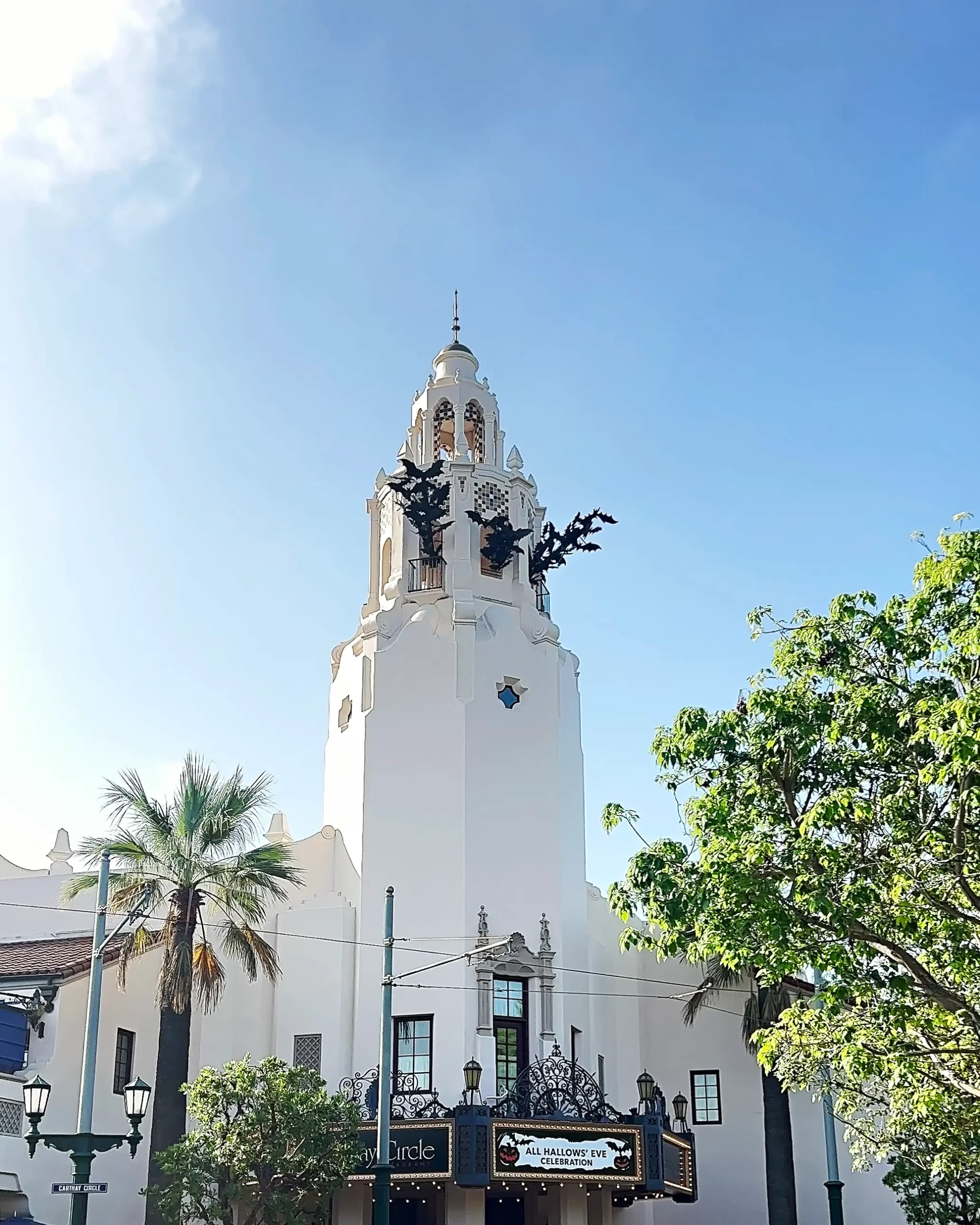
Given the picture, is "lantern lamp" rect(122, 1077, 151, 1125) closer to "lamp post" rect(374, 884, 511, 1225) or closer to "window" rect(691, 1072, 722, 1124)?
"lamp post" rect(374, 884, 511, 1225)

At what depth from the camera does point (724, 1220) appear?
35.5m

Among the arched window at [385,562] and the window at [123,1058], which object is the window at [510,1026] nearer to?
the window at [123,1058]

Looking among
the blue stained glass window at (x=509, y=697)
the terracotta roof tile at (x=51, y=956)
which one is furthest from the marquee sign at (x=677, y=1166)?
the terracotta roof tile at (x=51, y=956)

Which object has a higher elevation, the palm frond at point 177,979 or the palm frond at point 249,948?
the palm frond at point 249,948

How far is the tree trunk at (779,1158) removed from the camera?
32562 millimetres

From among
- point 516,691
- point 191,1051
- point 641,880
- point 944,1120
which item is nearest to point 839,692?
point 641,880

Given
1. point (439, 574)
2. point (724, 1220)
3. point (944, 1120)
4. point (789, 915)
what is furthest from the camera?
point (439, 574)

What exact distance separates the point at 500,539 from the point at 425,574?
7.61 ft

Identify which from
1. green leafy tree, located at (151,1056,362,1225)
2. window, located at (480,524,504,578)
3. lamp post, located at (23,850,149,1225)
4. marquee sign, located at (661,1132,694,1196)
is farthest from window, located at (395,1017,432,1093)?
window, located at (480,524,504,578)

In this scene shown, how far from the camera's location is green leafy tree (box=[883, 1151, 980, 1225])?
29.9 meters

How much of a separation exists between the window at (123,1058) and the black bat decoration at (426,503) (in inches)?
577

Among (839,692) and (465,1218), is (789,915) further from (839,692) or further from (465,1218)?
(465,1218)

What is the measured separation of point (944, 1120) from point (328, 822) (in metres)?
19.8

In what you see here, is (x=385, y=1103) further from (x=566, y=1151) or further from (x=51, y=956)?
(x=51, y=956)
